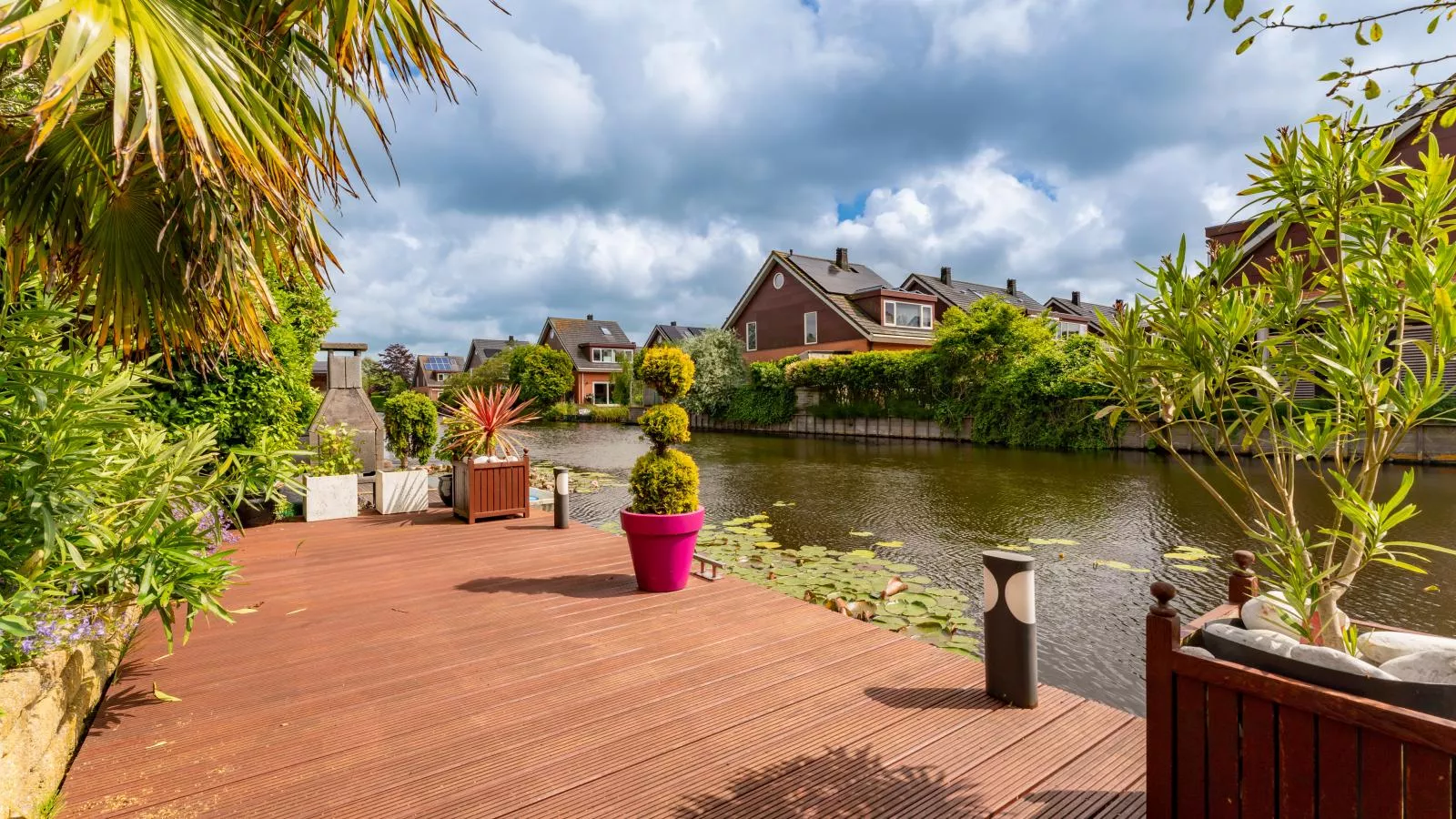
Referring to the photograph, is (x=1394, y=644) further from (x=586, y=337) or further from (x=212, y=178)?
(x=586, y=337)

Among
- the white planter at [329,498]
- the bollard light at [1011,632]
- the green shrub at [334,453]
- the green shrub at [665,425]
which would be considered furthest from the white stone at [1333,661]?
the green shrub at [334,453]

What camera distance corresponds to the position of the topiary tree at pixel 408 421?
9258 mm

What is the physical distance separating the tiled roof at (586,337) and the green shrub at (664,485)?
42496mm

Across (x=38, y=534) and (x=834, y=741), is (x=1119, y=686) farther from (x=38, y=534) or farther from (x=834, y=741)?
(x=38, y=534)

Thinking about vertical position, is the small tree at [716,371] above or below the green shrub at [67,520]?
above

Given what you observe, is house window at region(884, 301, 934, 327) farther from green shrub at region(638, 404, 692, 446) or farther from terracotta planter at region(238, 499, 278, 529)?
green shrub at region(638, 404, 692, 446)

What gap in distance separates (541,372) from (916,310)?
22.8 m

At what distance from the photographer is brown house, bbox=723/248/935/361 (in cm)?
2950

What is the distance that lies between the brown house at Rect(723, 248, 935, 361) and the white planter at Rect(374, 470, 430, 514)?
21.6m

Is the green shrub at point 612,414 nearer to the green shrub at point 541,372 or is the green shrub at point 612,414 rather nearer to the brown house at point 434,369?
the green shrub at point 541,372

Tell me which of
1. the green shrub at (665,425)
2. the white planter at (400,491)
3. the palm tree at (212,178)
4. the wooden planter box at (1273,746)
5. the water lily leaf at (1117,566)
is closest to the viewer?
the wooden planter box at (1273,746)

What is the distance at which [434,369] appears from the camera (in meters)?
70.9

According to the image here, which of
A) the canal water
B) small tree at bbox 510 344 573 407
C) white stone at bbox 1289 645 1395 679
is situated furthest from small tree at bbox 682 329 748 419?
white stone at bbox 1289 645 1395 679

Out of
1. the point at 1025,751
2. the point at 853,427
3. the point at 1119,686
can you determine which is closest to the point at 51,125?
the point at 1025,751
